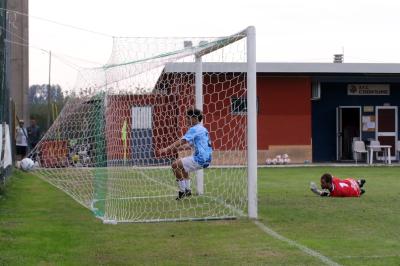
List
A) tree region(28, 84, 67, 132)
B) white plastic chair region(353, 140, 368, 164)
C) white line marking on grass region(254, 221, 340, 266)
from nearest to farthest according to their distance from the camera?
white line marking on grass region(254, 221, 340, 266), white plastic chair region(353, 140, 368, 164), tree region(28, 84, 67, 132)

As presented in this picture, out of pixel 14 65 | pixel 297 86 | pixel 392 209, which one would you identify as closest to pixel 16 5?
pixel 14 65

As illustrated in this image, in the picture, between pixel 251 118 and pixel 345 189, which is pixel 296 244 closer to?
pixel 251 118

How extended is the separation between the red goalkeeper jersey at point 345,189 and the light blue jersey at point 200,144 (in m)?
3.30

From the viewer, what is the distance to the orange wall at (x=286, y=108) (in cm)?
3133

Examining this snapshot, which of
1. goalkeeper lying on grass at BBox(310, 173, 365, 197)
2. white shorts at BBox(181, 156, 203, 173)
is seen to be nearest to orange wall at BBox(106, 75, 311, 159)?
white shorts at BBox(181, 156, 203, 173)

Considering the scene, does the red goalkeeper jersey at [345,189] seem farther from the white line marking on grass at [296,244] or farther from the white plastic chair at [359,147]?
the white plastic chair at [359,147]

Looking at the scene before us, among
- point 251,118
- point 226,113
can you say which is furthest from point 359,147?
point 251,118

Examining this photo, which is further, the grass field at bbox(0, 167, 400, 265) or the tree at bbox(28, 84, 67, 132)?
the tree at bbox(28, 84, 67, 132)

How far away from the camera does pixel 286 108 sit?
3144cm

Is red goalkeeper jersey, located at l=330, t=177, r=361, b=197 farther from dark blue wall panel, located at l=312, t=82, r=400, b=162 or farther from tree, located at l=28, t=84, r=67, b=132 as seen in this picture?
tree, located at l=28, t=84, r=67, b=132

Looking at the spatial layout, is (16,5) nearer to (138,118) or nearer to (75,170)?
→ (75,170)

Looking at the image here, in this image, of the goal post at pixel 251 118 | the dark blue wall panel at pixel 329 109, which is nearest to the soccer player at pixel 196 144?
the goal post at pixel 251 118

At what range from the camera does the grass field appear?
8.01 metres

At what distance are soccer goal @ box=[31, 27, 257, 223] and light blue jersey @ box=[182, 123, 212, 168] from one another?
2.28ft
